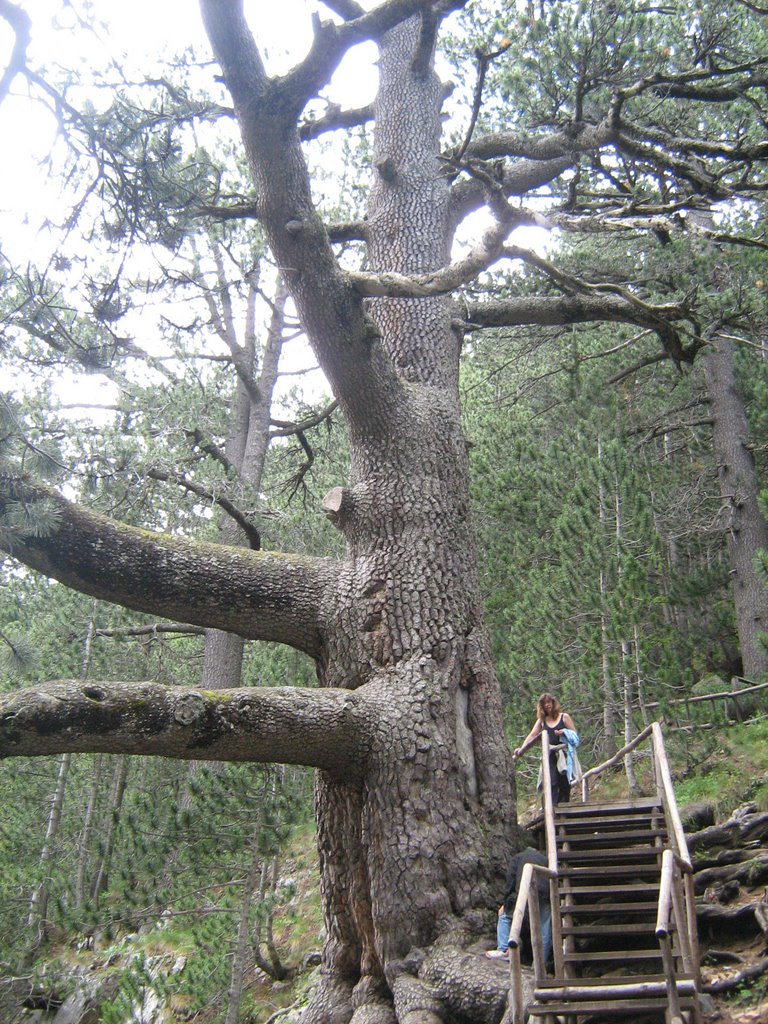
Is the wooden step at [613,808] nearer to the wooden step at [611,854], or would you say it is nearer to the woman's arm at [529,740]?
the wooden step at [611,854]

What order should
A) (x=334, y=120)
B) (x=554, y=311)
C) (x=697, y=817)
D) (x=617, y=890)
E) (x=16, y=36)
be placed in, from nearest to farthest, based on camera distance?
(x=16, y=36), (x=617, y=890), (x=697, y=817), (x=554, y=311), (x=334, y=120)

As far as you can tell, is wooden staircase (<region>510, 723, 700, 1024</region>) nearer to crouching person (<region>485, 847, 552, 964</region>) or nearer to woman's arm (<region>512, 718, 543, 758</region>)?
crouching person (<region>485, 847, 552, 964</region>)

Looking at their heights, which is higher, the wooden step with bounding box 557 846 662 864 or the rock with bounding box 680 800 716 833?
the rock with bounding box 680 800 716 833

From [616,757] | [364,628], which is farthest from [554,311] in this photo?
[616,757]

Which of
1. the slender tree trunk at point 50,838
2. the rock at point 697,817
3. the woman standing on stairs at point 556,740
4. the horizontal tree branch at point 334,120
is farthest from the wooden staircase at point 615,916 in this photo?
the slender tree trunk at point 50,838

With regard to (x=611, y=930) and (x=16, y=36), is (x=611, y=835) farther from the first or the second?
(x=16, y=36)

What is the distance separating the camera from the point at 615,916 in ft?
21.1

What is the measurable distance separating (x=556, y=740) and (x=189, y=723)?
310 centimetres

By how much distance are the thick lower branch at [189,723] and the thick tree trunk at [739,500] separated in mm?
6805

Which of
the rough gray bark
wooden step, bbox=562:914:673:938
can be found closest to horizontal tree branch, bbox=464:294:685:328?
the rough gray bark

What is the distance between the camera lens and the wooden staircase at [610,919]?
5090mm

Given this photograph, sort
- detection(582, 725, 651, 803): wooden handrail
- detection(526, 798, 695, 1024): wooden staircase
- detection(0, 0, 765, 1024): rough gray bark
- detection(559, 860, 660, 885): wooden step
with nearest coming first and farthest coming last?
detection(526, 798, 695, 1024): wooden staircase
detection(0, 0, 765, 1024): rough gray bark
detection(559, 860, 660, 885): wooden step
detection(582, 725, 651, 803): wooden handrail

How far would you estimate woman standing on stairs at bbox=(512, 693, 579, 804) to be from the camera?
728 cm

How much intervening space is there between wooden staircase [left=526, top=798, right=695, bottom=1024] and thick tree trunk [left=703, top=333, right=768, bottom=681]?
507cm
